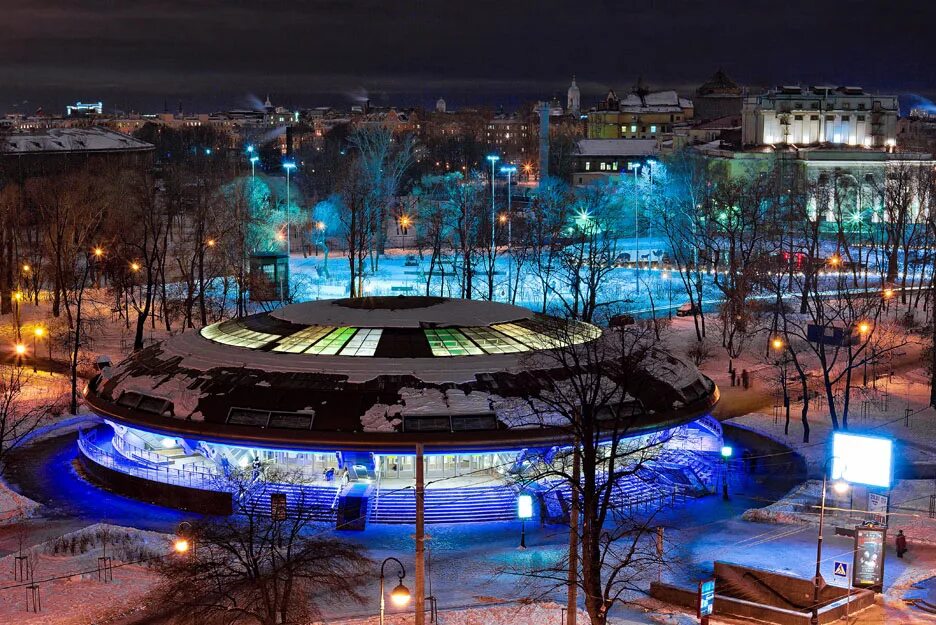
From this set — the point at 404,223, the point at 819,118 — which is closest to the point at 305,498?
the point at 404,223

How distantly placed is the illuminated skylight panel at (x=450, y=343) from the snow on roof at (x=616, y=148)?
123846 millimetres

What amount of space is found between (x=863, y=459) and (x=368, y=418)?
1565cm

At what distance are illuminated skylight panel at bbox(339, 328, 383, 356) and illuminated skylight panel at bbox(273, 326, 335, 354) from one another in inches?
53.9

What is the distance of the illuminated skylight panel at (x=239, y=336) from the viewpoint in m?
47.9

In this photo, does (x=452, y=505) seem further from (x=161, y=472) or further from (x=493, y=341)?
(x=161, y=472)

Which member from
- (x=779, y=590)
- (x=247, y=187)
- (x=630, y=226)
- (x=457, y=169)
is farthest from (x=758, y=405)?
(x=457, y=169)

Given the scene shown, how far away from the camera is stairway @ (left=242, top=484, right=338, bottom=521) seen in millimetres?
39500

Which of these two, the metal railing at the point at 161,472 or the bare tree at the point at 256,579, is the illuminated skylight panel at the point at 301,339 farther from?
the bare tree at the point at 256,579

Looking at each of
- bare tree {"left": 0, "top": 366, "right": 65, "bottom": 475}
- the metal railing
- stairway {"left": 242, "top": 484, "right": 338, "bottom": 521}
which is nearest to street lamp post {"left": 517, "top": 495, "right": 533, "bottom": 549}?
stairway {"left": 242, "top": 484, "right": 338, "bottom": 521}

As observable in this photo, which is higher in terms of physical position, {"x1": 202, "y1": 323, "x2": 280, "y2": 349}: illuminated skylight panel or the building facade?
the building facade

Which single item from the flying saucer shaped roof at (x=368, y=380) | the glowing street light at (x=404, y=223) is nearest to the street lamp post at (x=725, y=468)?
the flying saucer shaped roof at (x=368, y=380)

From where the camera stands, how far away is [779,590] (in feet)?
111

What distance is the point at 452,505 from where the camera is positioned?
40.8 metres

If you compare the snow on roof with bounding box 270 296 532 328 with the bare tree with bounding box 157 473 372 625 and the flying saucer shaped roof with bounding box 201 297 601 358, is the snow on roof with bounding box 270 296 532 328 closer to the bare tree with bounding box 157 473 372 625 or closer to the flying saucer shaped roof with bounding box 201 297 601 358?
the flying saucer shaped roof with bounding box 201 297 601 358
